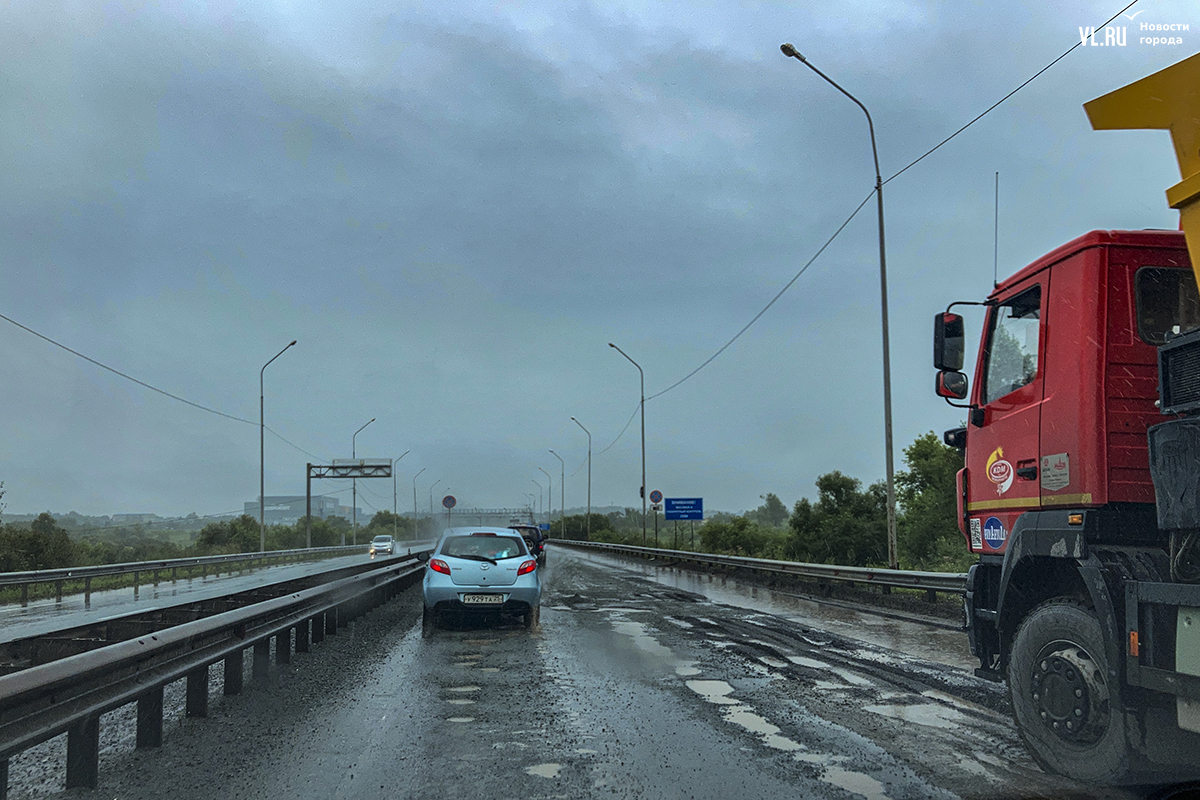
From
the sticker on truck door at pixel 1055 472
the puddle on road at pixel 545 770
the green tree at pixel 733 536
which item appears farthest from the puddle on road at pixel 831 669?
the green tree at pixel 733 536

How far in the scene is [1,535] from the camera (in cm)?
3597

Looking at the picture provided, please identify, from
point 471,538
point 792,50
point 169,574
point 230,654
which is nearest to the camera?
point 230,654

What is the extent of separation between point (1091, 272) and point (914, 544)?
59.5 metres

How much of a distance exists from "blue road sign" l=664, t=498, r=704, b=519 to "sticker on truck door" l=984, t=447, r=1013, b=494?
40251 millimetres

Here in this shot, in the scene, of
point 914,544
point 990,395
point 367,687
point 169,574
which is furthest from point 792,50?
point 914,544

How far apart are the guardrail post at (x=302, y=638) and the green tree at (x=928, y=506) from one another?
47380 mm

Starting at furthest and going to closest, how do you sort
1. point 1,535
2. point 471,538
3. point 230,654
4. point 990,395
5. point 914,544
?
point 914,544 → point 1,535 → point 471,538 → point 230,654 → point 990,395

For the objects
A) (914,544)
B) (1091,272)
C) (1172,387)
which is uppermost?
(1091,272)

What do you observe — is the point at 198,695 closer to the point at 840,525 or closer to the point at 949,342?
the point at 949,342

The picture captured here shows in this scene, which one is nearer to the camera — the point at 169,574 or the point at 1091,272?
the point at 1091,272

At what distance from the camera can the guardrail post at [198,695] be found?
666 cm

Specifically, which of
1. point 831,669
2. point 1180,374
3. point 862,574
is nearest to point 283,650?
point 831,669

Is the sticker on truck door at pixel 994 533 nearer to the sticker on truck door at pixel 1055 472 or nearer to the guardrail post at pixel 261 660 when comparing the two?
the sticker on truck door at pixel 1055 472

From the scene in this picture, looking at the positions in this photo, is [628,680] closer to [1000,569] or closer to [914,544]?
[1000,569]
